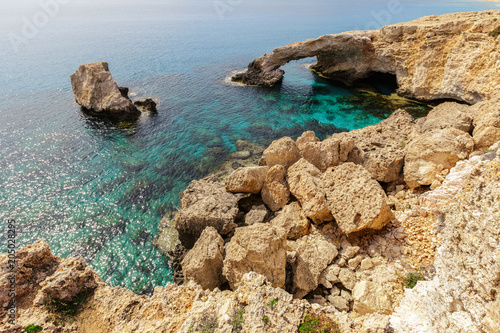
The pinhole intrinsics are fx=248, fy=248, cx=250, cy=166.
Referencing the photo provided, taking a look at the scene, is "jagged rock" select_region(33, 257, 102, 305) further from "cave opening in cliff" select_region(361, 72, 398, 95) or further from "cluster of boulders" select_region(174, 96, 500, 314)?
"cave opening in cliff" select_region(361, 72, 398, 95)

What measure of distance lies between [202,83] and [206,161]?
77.9 feet

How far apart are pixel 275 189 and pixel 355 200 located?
482 centimetres

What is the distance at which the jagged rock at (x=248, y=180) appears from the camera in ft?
51.6

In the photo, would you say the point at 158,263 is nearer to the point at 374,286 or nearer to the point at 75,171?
the point at 374,286

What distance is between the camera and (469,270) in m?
6.09

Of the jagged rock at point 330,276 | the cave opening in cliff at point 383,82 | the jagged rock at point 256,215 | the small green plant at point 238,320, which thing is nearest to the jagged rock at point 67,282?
the small green plant at point 238,320

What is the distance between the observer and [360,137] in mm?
18938

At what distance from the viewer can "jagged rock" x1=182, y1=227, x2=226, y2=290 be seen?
10977 millimetres

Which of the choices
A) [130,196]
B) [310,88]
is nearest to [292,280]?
[130,196]

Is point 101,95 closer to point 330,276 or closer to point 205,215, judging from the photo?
point 205,215

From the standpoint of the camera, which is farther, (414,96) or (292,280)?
(414,96)

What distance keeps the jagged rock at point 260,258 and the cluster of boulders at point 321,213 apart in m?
0.04

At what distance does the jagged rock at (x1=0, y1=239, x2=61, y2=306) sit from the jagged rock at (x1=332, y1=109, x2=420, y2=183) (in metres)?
16.8

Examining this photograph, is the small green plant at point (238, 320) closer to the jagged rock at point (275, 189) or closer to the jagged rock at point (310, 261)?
the jagged rock at point (310, 261)
